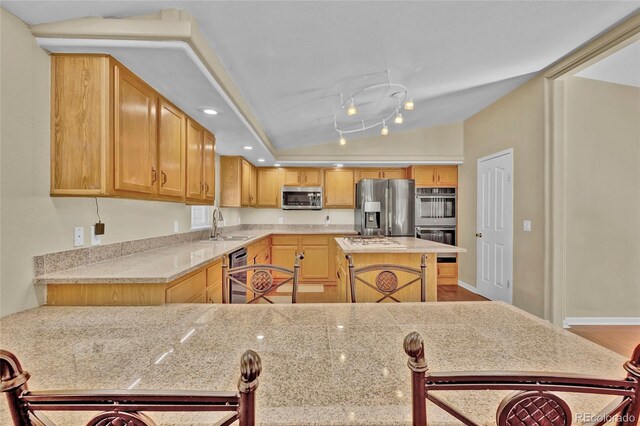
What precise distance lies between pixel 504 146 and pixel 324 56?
290 centimetres

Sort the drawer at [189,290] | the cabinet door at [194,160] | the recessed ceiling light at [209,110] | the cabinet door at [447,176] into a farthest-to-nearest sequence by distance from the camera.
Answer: the cabinet door at [447,176]
the cabinet door at [194,160]
the recessed ceiling light at [209,110]
the drawer at [189,290]

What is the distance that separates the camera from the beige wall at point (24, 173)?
1.33 metres

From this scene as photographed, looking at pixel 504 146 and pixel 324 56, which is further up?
pixel 324 56

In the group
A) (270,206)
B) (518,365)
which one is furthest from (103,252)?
(270,206)

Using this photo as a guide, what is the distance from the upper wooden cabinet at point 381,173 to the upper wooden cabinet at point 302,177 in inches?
29.2

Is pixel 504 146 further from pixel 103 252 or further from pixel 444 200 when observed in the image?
pixel 103 252

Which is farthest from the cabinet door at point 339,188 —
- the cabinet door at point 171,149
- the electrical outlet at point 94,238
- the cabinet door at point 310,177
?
the electrical outlet at point 94,238

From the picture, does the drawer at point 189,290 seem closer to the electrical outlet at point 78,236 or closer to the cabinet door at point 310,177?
the electrical outlet at point 78,236

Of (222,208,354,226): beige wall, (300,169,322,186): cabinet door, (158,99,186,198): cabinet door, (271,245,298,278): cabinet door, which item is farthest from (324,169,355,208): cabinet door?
(158,99,186,198): cabinet door

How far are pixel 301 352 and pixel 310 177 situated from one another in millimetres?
4677

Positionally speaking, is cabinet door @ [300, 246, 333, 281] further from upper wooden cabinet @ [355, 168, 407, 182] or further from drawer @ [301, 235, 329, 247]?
upper wooden cabinet @ [355, 168, 407, 182]

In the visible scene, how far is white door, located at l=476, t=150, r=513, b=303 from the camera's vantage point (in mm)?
3658

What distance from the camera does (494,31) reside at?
218 cm

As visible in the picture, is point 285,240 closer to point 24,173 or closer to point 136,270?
point 136,270
